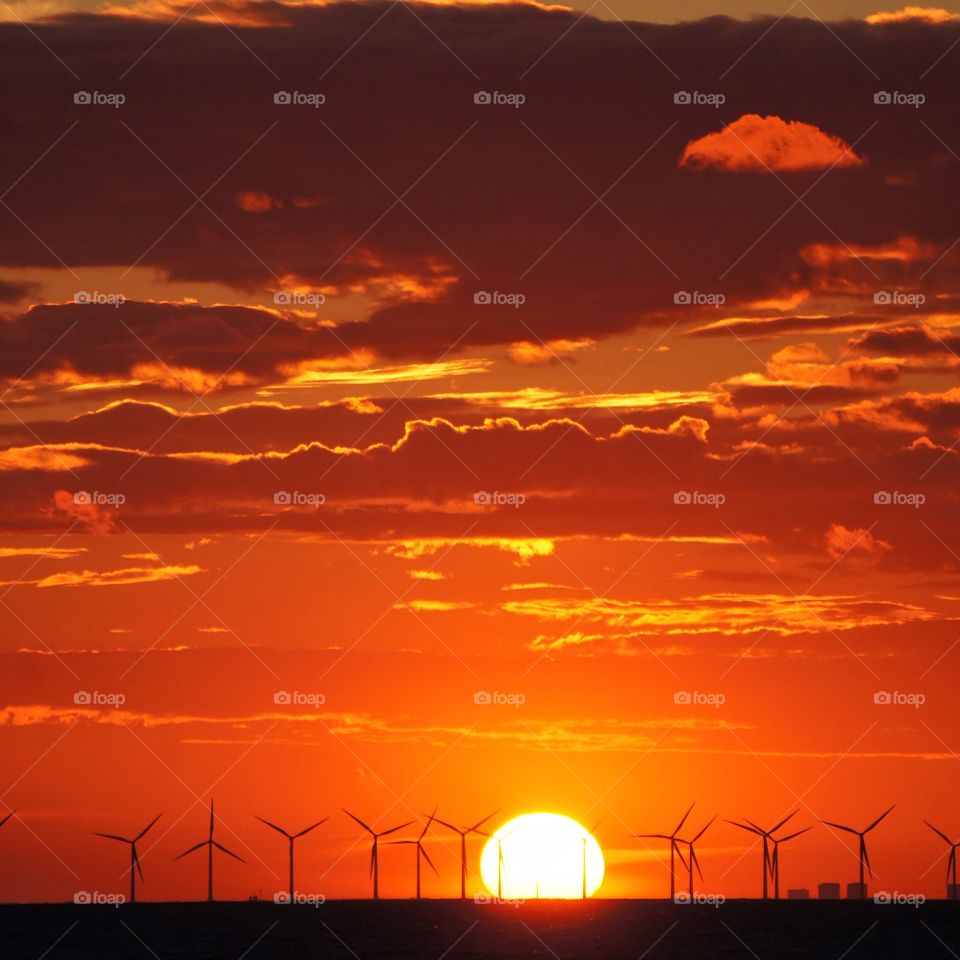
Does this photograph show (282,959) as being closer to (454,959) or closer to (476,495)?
(454,959)

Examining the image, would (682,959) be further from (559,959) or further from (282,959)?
(282,959)

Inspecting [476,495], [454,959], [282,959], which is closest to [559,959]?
[454,959]

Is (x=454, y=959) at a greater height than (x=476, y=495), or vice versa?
(x=476, y=495)

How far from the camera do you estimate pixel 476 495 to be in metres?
124

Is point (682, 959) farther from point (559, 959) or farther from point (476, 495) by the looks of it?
point (476, 495)

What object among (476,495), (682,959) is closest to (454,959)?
(682,959)

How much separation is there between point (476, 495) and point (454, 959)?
296ft

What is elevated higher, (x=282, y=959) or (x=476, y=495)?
(x=476, y=495)

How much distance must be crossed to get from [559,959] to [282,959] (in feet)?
100

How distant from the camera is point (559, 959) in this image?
197750mm

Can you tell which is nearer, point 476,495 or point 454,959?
point 476,495

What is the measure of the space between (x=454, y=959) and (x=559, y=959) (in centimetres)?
1154

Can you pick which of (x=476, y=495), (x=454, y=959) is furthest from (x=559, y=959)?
(x=476, y=495)

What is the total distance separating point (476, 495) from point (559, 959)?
90125 mm
